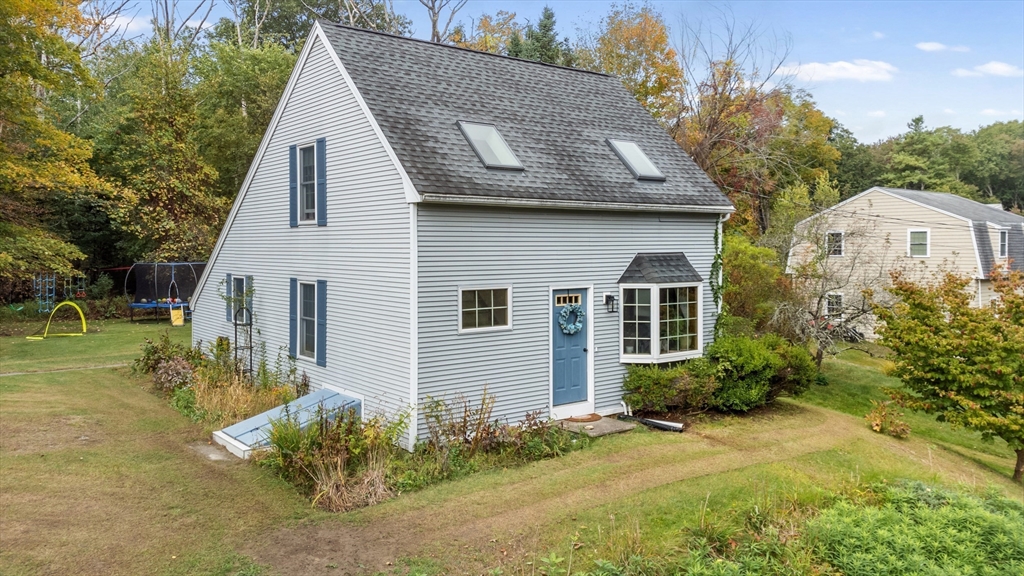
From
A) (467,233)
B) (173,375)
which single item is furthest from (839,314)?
(173,375)

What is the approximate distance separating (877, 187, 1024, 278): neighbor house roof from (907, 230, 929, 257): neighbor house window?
1181 millimetres

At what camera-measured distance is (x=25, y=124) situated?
18172 millimetres

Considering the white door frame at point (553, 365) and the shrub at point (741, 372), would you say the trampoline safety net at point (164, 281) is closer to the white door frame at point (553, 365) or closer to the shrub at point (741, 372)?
the white door frame at point (553, 365)

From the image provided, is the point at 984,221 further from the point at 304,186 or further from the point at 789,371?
the point at 304,186

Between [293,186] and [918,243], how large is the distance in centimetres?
2563

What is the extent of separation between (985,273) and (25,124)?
1283 inches

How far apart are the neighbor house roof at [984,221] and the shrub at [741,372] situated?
1797cm

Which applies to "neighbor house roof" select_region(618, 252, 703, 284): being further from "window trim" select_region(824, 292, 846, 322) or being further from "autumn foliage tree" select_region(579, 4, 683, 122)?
"autumn foliage tree" select_region(579, 4, 683, 122)

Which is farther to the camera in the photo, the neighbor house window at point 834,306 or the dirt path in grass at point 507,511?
the neighbor house window at point 834,306

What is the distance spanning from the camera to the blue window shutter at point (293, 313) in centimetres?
1294

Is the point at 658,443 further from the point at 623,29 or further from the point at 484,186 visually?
the point at 623,29

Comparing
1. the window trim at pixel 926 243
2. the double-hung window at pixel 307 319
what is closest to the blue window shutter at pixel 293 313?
the double-hung window at pixel 307 319

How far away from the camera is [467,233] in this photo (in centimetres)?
1035

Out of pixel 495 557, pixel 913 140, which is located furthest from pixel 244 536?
pixel 913 140
